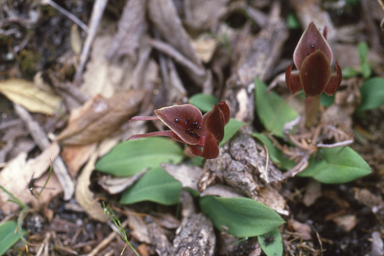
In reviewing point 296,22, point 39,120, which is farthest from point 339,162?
point 39,120

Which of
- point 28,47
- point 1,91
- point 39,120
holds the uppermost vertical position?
point 28,47

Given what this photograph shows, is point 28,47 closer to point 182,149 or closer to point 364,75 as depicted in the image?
point 182,149

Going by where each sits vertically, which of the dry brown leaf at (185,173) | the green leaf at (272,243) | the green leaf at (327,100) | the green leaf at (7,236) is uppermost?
the green leaf at (327,100)

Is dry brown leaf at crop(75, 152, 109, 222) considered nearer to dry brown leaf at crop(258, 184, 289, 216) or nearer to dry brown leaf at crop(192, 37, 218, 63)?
dry brown leaf at crop(258, 184, 289, 216)

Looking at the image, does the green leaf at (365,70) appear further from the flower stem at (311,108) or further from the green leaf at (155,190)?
the green leaf at (155,190)

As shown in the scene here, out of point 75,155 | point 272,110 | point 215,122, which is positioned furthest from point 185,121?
point 75,155

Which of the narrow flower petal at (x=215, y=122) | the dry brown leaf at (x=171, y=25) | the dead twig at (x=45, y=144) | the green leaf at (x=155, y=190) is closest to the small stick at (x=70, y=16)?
the dry brown leaf at (x=171, y=25)

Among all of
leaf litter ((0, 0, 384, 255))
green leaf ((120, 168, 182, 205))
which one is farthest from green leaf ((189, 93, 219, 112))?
green leaf ((120, 168, 182, 205))
